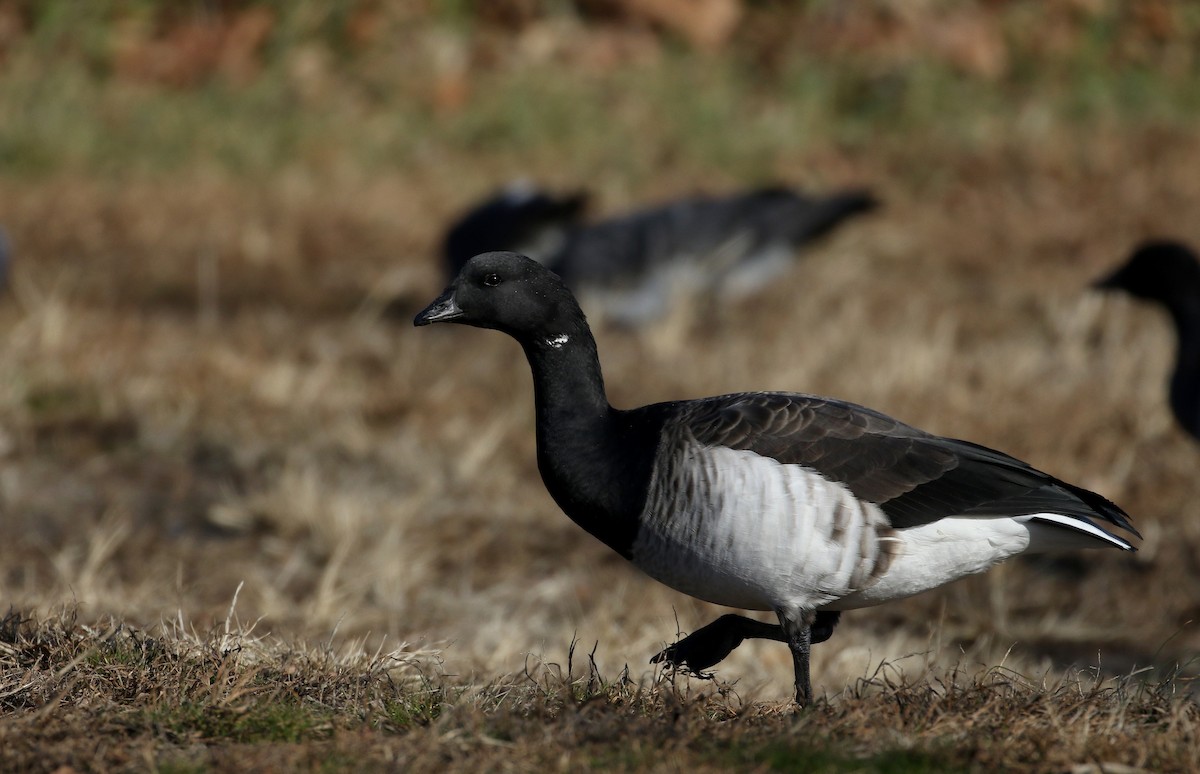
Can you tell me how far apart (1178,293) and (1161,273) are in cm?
15

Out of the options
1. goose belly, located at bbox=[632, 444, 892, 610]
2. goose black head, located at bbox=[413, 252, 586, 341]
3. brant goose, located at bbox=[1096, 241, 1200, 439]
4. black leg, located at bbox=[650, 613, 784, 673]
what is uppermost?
brant goose, located at bbox=[1096, 241, 1200, 439]

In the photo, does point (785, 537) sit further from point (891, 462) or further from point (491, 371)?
point (491, 371)

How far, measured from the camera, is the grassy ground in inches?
138

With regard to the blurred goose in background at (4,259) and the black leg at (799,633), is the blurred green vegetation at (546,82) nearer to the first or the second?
the blurred goose in background at (4,259)

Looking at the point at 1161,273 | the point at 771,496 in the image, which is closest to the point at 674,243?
the point at 1161,273

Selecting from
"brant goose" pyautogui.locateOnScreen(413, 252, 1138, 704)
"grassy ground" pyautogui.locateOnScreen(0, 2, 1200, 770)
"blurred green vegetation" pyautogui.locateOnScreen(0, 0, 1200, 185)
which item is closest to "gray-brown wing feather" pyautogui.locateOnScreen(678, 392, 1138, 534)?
"brant goose" pyautogui.locateOnScreen(413, 252, 1138, 704)

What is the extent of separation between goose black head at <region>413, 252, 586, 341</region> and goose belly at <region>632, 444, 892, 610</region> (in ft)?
2.08

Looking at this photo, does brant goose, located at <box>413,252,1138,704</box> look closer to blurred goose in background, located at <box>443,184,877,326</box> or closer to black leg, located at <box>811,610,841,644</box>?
black leg, located at <box>811,610,841,644</box>

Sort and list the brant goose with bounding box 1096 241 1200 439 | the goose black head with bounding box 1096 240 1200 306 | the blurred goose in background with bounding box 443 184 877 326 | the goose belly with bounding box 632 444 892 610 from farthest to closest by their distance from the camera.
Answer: the blurred goose in background with bounding box 443 184 877 326 → the goose black head with bounding box 1096 240 1200 306 → the brant goose with bounding box 1096 241 1200 439 → the goose belly with bounding box 632 444 892 610

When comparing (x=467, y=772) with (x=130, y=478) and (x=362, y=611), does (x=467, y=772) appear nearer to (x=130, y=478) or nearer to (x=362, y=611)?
(x=362, y=611)

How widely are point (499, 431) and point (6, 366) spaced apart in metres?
2.91

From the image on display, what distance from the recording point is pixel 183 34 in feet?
56.9

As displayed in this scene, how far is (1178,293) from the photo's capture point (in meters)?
7.54

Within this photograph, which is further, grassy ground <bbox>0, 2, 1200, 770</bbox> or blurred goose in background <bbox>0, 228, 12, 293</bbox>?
blurred goose in background <bbox>0, 228, 12, 293</bbox>
